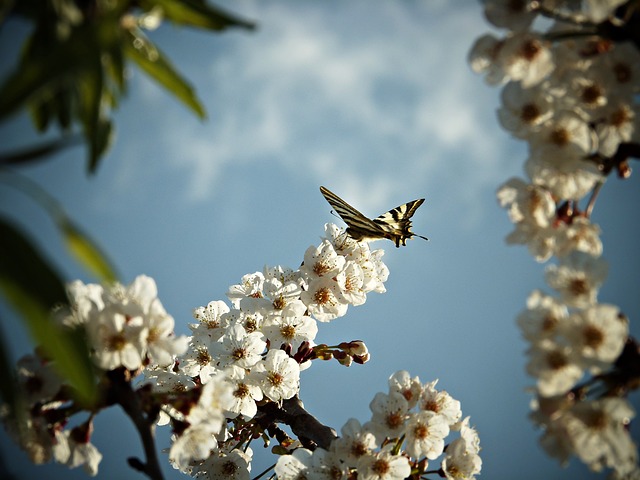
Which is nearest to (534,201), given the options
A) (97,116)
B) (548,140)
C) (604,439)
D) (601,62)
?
(548,140)

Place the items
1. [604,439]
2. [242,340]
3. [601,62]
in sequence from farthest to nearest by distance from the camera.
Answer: [242,340] → [601,62] → [604,439]

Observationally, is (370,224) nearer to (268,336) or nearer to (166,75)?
(268,336)

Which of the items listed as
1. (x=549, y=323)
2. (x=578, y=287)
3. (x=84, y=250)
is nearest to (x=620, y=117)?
(x=578, y=287)

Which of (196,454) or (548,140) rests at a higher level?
(548,140)

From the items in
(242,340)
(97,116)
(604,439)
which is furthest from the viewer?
(242,340)

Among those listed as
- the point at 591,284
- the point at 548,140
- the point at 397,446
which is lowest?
the point at 397,446

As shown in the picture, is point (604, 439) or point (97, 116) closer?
point (97, 116)

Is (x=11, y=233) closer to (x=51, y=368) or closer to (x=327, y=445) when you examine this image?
(x=51, y=368)
